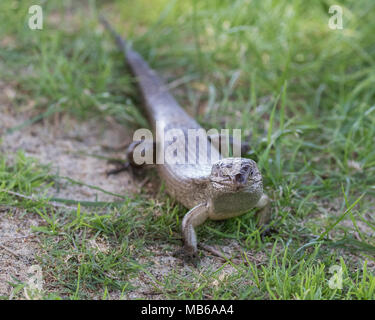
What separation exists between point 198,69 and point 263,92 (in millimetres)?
923

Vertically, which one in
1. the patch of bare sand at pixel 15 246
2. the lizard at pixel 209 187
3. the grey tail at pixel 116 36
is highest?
the grey tail at pixel 116 36

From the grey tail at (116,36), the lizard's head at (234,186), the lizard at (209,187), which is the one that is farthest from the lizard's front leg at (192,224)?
the grey tail at (116,36)

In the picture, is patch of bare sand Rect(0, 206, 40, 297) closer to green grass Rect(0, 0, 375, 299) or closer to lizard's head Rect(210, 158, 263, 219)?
green grass Rect(0, 0, 375, 299)

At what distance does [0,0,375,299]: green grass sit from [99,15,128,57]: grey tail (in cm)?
12

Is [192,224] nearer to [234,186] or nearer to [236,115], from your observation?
[234,186]

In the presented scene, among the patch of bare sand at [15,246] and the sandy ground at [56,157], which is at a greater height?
the sandy ground at [56,157]

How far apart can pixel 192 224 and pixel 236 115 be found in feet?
6.27

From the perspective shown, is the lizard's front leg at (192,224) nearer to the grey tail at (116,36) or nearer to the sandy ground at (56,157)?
the sandy ground at (56,157)

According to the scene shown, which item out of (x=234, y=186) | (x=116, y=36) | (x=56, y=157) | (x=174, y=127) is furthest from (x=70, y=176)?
(x=116, y=36)

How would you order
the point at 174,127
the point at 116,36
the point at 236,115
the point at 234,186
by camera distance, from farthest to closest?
the point at 116,36
the point at 236,115
the point at 174,127
the point at 234,186

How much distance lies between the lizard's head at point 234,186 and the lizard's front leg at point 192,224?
0.11 meters

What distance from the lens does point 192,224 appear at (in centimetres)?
346

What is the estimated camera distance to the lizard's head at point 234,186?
10.5ft

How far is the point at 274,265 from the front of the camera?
3279 millimetres
